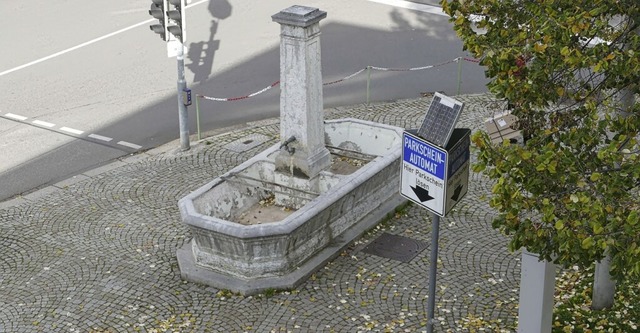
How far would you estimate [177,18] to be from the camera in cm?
1590

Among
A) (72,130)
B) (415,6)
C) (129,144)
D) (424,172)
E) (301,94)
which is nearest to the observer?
(424,172)

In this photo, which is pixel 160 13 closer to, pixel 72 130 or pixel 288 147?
pixel 72 130

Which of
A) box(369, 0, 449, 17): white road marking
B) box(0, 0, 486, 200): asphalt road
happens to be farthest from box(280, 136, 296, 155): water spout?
box(369, 0, 449, 17): white road marking

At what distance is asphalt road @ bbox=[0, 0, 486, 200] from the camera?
1766 centimetres

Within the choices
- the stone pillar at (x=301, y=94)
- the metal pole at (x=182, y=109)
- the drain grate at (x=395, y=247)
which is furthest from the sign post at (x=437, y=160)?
the metal pole at (x=182, y=109)

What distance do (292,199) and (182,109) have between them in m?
3.73

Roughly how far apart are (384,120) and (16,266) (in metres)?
7.36

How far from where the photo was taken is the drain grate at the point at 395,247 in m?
13.0

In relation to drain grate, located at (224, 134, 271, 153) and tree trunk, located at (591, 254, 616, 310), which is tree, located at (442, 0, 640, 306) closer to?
tree trunk, located at (591, 254, 616, 310)

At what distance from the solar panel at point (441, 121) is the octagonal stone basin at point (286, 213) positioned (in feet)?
11.9

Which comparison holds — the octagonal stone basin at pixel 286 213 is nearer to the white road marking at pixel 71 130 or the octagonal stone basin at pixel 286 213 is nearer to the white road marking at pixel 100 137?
the white road marking at pixel 71 130

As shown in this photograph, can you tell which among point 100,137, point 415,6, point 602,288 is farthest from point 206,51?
point 602,288

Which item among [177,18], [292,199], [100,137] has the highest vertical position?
[177,18]

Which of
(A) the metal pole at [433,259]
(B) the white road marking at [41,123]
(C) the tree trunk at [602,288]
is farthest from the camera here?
(B) the white road marking at [41,123]
